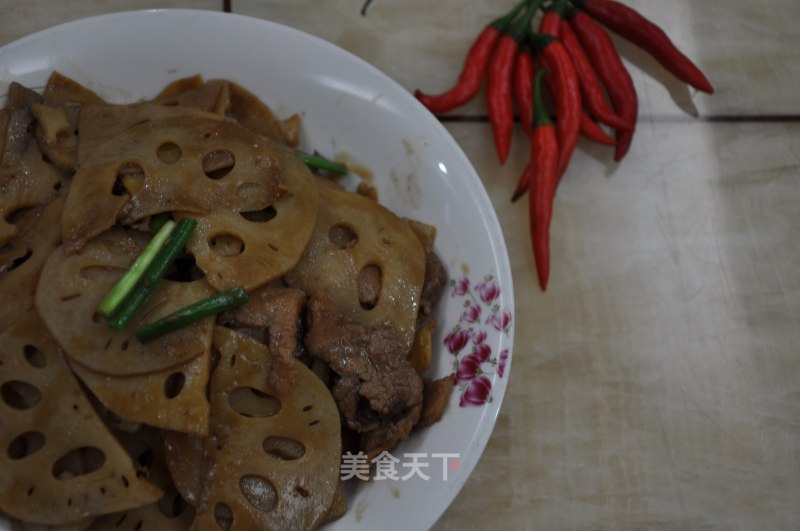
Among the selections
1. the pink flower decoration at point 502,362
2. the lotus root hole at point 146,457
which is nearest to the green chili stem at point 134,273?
the lotus root hole at point 146,457

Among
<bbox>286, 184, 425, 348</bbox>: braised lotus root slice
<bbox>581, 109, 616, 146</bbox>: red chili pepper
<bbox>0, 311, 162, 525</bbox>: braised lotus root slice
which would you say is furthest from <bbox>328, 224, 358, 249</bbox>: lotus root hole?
<bbox>581, 109, 616, 146</bbox>: red chili pepper

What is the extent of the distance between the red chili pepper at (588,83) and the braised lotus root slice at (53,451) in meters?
1.73

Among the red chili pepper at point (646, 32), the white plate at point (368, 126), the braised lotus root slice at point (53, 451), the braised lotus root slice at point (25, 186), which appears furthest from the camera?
the red chili pepper at point (646, 32)

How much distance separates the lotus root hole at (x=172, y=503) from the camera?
1.59m

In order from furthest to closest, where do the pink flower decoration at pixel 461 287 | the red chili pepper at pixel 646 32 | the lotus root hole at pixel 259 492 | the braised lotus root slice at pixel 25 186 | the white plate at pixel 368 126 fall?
1. the red chili pepper at pixel 646 32
2. the pink flower decoration at pixel 461 287
3. the white plate at pixel 368 126
4. the braised lotus root slice at pixel 25 186
5. the lotus root hole at pixel 259 492

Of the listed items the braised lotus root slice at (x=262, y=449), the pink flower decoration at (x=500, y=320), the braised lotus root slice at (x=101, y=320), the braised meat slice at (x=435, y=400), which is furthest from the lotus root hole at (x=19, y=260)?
the pink flower decoration at (x=500, y=320)

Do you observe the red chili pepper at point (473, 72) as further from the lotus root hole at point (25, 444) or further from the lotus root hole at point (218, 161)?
the lotus root hole at point (25, 444)

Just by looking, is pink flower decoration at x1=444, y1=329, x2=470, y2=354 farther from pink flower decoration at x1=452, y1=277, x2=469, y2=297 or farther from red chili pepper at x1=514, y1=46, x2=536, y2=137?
red chili pepper at x1=514, y1=46, x2=536, y2=137

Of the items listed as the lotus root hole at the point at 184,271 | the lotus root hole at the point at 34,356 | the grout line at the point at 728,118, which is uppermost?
the lotus root hole at the point at 184,271

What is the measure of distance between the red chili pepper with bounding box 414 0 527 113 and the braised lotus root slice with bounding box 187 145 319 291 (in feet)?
2.56

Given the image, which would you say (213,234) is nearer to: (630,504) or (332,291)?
(332,291)

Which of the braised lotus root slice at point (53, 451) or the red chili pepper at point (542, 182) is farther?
the red chili pepper at point (542, 182)

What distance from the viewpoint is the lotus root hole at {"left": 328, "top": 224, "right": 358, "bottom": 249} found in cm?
176

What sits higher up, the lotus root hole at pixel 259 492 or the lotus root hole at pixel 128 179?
the lotus root hole at pixel 128 179
